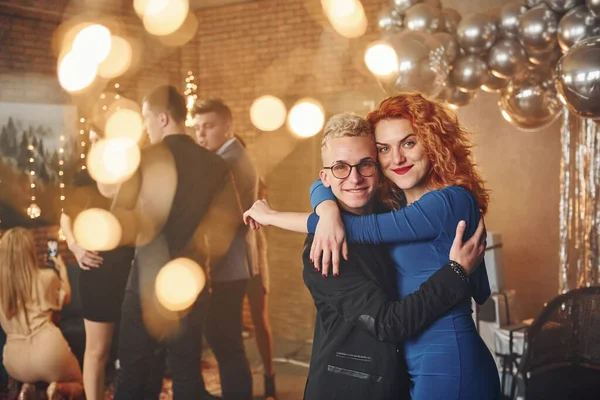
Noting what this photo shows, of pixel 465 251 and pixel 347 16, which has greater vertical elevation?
pixel 347 16

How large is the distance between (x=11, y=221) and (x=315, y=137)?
109 inches

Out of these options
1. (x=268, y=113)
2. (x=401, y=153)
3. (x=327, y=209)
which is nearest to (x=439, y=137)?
(x=401, y=153)

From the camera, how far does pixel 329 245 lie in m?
1.64

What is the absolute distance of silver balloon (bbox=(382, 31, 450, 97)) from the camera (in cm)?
338

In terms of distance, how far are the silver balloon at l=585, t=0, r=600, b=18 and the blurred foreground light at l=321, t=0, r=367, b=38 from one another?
3.07 metres

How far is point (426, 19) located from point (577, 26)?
1006 mm

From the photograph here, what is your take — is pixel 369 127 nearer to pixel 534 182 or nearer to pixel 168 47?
pixel 534 182

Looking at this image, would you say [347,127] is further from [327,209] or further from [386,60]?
[386,60]

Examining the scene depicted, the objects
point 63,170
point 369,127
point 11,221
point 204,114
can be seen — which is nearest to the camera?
point 369,127

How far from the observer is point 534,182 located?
499 centimetres

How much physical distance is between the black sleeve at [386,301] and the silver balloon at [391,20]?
9.00 ft

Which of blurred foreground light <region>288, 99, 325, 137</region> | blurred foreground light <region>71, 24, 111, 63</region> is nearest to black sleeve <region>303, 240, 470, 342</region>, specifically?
blurred foreground light <region>288, 99, 325, 137</region>

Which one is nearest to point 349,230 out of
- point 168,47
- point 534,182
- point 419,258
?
point 419,258

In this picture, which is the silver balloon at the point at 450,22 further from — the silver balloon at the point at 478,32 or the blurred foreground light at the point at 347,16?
the blurred foreground light at the point at 347,16
